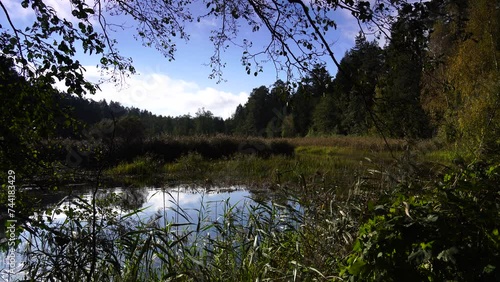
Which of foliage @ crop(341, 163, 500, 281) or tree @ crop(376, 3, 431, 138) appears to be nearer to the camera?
foliage @ crop(341, 163, 500, 281)

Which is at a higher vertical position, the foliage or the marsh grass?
the foliage

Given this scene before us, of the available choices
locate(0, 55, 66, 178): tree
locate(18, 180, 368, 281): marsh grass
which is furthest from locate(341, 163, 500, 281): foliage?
locate(0, 55, 66, 178): tree

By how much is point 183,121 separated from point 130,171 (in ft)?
191

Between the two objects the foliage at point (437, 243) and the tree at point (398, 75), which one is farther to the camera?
the tree at point (398, 75)

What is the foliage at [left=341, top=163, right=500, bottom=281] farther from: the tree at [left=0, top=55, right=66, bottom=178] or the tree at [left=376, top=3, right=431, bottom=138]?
the tree at [left=0, top=55, right=66, bottom=178]

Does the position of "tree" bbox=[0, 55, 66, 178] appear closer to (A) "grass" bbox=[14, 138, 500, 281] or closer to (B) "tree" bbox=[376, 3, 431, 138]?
(A) "grass" bbox=[14, 138, 500, 281]

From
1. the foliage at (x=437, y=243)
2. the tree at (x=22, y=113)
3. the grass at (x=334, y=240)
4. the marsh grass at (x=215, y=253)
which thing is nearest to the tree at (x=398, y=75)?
the grass at (x=334, y=240)

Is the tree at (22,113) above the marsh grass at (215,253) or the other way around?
above

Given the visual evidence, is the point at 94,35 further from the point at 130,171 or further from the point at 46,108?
the point at 130,171

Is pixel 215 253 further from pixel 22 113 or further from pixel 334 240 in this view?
pixel 22 113

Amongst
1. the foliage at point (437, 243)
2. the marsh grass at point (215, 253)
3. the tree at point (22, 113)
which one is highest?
the tree at point (22, 113)

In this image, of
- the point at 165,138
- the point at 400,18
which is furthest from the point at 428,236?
the point at 165,138

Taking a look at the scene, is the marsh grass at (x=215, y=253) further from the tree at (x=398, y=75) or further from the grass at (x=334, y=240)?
the tree at (x=398, y=75)

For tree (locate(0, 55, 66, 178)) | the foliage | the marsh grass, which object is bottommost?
the marsh grass
